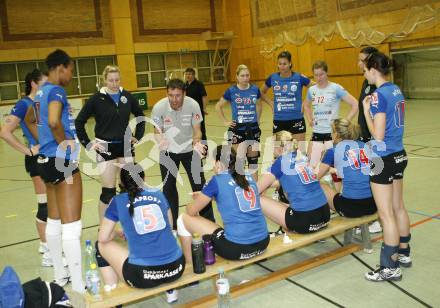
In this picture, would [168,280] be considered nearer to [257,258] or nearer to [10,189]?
[257,258]

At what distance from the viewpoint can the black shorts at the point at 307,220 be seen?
4.07 meters

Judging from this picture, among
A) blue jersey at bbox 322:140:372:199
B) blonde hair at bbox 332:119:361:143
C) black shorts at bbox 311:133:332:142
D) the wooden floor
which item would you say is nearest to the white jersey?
black shorts at bbox 311:133:332:142

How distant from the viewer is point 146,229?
3.21 meters

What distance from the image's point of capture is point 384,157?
3.78 metres

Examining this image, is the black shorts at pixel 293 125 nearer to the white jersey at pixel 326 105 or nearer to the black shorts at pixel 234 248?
the white jersey at pixel 326 105

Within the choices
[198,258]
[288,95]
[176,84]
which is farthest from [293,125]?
[198,258]

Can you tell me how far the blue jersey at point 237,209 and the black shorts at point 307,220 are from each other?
0.50m

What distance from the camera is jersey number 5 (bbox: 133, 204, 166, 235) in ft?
10.5

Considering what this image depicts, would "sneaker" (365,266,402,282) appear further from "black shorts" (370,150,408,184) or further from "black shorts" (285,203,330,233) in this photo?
"black shorts" (370,150,408,184)

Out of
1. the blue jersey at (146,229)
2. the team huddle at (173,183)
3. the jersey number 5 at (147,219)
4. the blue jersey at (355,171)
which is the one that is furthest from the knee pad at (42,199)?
the blue jersey at (355,171)

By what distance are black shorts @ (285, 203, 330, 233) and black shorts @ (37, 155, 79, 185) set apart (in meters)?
1.96

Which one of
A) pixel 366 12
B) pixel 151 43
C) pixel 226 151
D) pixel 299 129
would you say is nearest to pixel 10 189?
pixel 299 129

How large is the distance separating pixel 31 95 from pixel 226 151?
2.16 m

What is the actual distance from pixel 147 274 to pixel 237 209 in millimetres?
869
